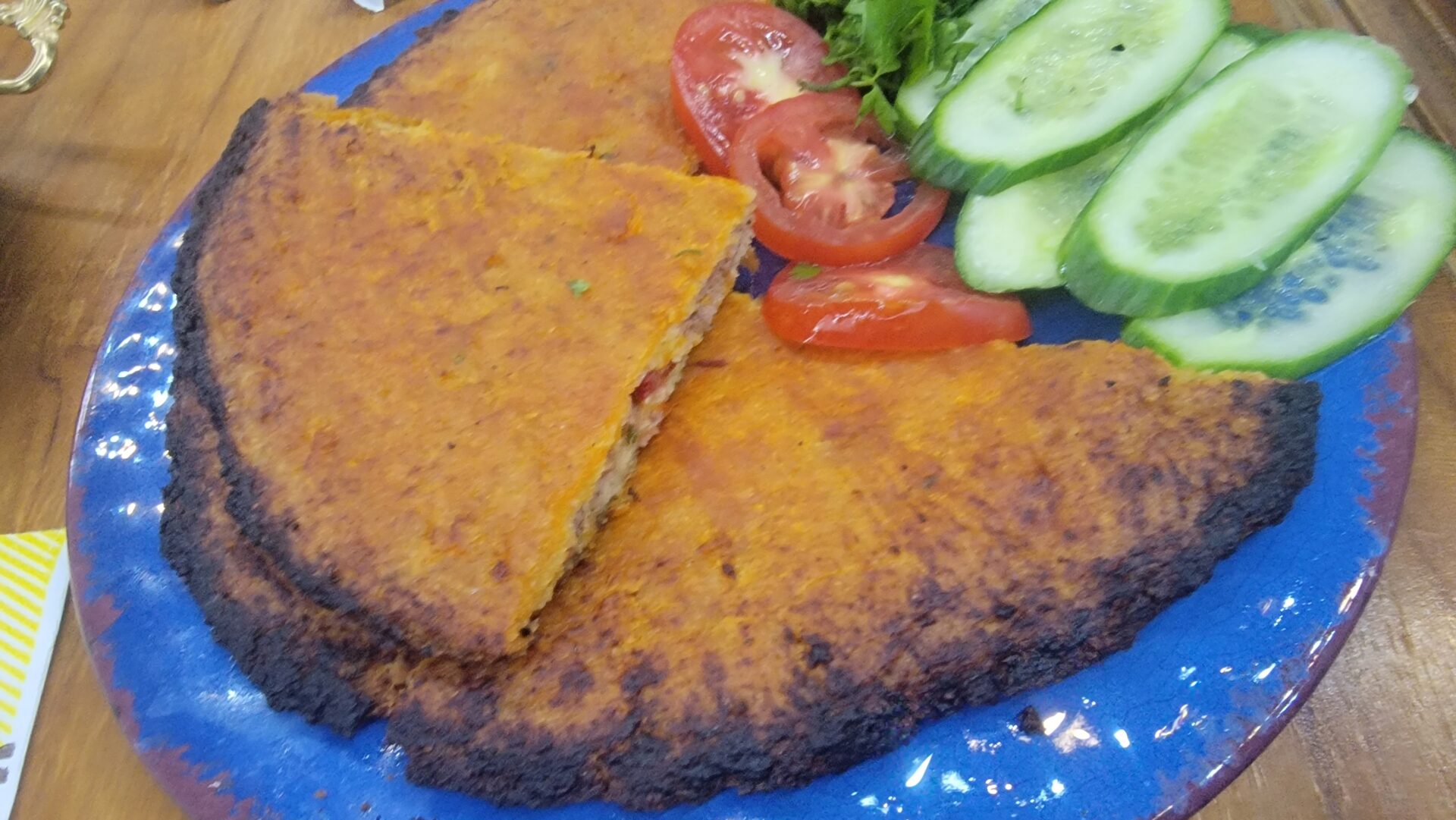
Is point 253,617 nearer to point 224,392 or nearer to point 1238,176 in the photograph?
point 224,392

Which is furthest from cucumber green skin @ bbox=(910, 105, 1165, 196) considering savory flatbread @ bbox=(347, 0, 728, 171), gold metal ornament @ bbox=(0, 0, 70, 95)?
gold metal ornament @ bbox=(0, 0, 70, 95)

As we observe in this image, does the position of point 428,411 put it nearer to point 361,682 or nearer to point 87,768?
point 361,682

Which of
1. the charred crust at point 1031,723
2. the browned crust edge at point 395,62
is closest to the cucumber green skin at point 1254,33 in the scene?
the charred crust at point 1031,723

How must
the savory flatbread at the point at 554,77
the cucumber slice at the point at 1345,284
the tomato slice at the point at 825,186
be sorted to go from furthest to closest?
the savory flatbread at the point at 554,77, the tomato slice at the point at 825,186, the cucumber slice at the point at 1345,284

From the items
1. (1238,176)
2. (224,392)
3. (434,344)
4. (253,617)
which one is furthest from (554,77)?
(1238,176)

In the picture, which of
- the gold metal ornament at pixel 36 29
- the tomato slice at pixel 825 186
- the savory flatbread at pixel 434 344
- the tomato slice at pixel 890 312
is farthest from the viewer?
the gold metal ornament at pixel 36 29

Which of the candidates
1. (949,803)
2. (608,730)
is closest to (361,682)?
(608,730)

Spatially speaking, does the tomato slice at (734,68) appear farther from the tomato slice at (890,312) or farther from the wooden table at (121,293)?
the wooden table at (121,293)
